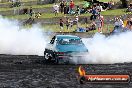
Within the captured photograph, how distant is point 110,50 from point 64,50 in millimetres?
4005

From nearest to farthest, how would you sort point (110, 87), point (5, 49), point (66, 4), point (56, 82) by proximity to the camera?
1. point (110, 87)
2. point (56, 82)
3. point (5, 49)
4. point (66, 4)

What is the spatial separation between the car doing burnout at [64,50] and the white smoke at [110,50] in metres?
0.94

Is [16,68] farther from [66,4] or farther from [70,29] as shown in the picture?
[66,4]

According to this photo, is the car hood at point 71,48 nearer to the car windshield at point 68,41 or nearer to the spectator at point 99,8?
the car windshield at point 68,41

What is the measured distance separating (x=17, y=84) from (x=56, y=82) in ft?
5.72

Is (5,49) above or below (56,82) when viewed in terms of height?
below

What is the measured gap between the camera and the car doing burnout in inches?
1145

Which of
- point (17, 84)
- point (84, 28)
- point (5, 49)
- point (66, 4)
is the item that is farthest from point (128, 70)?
point (66, 4)

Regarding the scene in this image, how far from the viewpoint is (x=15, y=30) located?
4188 centimetres

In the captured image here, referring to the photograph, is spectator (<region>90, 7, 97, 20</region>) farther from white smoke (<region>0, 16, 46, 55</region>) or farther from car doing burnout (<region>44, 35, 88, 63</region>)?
car doing burnout (<region>44, 35, 88, 63</region>)

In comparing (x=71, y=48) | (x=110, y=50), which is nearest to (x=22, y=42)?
(x=110, y=50)

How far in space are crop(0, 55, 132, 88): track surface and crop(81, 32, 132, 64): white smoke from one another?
1969mm

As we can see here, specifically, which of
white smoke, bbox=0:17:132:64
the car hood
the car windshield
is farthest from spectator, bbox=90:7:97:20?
the car hood

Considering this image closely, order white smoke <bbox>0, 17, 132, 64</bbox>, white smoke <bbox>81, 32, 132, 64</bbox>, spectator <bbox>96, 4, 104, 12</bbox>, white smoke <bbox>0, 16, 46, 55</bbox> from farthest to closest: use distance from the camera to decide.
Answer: spectator <bbox>96, 4, 104, 12</bbox> < white smoke <bbox>0, 16, 46, 55</bbox> < white smoke <bbox>0, 17, 132, 64</bbox> < white smoke <bbox>81, 32, 132, 64</bbox>
